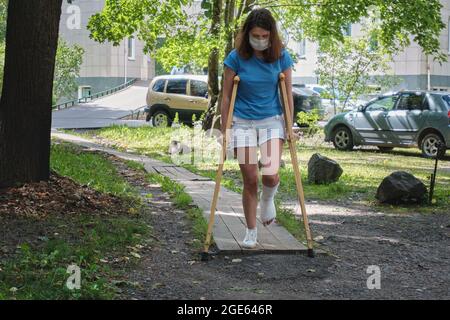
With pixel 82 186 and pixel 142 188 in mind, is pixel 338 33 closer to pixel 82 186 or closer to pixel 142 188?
pixel 142 188

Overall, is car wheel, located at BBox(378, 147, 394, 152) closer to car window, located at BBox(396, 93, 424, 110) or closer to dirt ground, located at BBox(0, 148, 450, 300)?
car window, located at BBox(396, 93, 424, 110)

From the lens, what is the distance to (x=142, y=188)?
1120cm

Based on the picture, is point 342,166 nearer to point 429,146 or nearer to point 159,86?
point 429,146

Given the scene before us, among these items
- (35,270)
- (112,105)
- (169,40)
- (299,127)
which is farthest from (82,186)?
(112,105)

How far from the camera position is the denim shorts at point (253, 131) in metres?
6.22

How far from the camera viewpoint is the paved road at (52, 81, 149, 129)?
32531 mm

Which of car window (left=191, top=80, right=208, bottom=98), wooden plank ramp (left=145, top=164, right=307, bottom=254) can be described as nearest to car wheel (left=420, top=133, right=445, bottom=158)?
wooden plank ramp (left=145, top=164, right=307, bottom=254)

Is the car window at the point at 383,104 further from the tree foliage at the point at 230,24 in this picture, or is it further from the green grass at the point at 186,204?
the green grass at the point at 186,204

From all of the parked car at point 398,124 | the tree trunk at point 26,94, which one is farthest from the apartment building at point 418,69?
the tree trunk at point 26,94

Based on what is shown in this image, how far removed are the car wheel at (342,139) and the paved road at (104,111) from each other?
10.7 metres

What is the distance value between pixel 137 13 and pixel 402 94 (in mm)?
7499

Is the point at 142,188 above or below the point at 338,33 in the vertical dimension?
below

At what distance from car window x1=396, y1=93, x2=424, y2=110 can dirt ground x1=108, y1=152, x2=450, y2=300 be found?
1116cm
